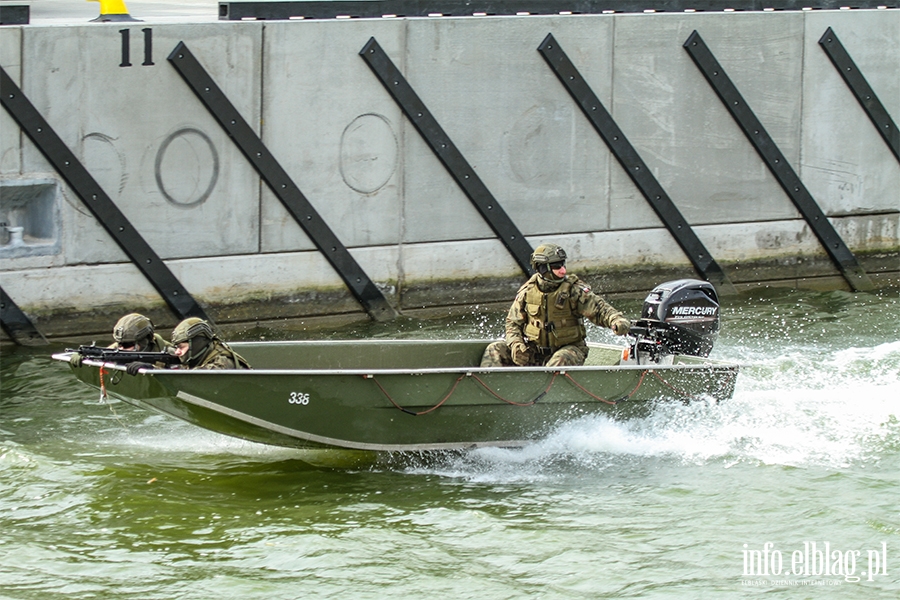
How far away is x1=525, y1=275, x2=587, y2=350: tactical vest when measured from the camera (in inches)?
384

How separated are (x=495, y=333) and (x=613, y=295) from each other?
79.7 inches

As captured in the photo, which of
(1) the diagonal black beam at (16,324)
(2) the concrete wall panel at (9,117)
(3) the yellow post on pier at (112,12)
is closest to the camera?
(2) the concrete wall panel at (9,117)

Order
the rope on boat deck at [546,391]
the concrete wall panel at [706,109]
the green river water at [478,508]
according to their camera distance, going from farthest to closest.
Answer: the concrete wall panel at [706,109], the rope on boat deck at [546,391], the green river water at [478,508]

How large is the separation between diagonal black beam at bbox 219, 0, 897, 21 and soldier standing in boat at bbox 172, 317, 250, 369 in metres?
5.11

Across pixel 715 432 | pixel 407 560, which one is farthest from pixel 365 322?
pixel 407 560

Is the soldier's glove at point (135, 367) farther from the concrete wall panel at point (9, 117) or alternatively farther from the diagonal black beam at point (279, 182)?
the diagonal black beam at point (279, 182)

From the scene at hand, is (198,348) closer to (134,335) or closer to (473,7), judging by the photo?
(134,335)

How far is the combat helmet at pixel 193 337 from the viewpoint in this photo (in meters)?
8.77

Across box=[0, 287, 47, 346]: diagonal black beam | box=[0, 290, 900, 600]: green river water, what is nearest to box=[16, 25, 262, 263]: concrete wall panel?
box=[0, 287, 47, 346]: diagonal black beam

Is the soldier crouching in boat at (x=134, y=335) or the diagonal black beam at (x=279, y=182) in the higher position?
the diagonal black beam at (x=279, y=182)

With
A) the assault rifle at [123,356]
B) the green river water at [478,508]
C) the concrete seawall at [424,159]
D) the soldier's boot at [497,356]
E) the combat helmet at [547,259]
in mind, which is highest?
the concrete seawall at [424,159]

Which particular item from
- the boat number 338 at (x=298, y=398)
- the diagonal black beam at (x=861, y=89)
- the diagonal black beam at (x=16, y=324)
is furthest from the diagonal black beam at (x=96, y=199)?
the diagonal black beam at (x=861, y=89)

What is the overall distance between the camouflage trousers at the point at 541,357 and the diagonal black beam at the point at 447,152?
3.80m

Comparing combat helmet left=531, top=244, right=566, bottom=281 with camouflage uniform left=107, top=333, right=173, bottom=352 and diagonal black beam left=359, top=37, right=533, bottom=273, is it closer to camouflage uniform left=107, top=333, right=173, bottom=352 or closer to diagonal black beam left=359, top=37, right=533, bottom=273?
camouflage uniform left=107, top=333, right=173, bottom=352
